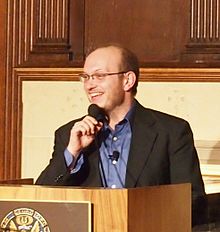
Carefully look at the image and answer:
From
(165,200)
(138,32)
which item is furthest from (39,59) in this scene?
(165,200)

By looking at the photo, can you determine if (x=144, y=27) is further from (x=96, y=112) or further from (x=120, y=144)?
(x=96, y=112)

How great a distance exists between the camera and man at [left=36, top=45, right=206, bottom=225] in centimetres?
279

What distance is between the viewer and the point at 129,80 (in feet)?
10.2

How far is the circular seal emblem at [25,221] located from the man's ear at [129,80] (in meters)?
0.96

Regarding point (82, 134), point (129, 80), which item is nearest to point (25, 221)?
point (82, 134)

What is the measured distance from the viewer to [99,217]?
219 centimetres

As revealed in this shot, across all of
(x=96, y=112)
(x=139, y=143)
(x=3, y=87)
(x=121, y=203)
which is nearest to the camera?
(x=121, y=203)

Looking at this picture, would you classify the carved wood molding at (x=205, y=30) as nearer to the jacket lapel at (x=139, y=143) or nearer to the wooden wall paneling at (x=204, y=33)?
the wooden wall paneling at (x=204, y=33)

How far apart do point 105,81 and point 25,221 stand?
89cm

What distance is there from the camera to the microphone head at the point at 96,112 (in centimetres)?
285

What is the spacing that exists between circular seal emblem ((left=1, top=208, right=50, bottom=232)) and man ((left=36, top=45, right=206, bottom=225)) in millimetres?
484

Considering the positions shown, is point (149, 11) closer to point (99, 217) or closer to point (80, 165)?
point (80, 165)

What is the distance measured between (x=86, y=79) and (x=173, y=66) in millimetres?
1919

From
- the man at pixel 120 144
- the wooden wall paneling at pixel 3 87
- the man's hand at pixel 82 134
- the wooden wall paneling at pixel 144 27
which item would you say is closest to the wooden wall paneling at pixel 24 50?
the wooden wall paneling at pixel 3 87
